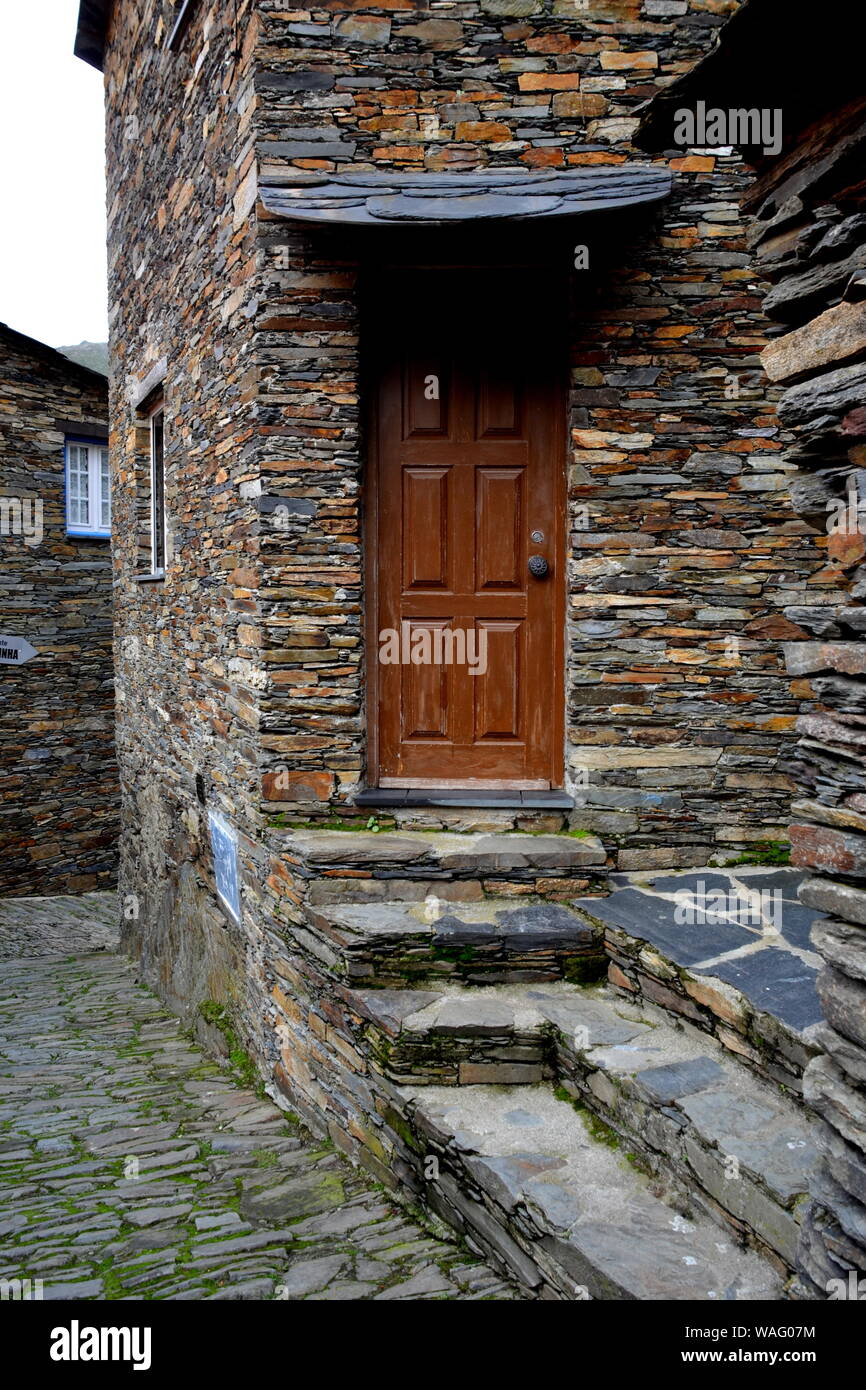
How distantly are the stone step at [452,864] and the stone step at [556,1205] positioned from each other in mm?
971

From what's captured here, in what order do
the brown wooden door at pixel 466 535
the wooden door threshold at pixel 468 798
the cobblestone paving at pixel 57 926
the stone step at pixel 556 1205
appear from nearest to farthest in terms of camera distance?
the stone step at pixel 556 1205 → the wooden door threshold at pixel 468 798 → the brown wooden door at pixel 466 535 → the cobblestone paving at pixel 57 926

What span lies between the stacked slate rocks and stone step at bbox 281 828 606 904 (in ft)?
6.91

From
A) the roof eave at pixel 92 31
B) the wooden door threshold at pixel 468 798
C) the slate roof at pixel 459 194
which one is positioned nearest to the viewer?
the slate roof at pixel 459 194

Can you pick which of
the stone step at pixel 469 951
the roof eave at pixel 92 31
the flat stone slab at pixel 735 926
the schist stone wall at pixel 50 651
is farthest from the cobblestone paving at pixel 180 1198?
the roof eave at pixel 92 31

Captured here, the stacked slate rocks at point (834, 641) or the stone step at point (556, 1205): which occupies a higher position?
the stacked slate rocks at point (834, 641)

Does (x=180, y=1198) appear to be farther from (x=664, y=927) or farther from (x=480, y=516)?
(x=480, y=516)

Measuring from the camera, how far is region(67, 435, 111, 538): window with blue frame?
12.2m

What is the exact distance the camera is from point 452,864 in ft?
13.9

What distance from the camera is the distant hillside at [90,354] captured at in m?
38.7

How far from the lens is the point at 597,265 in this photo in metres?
4.37

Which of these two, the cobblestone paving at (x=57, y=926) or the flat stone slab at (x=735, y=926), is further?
the cobblestone paving at (x=57, y=926)

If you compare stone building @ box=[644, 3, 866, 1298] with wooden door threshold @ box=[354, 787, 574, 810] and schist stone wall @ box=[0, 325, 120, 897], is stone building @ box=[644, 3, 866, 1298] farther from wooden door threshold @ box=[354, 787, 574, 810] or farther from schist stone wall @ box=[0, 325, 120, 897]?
schist stone wall @ box=[0, 325, 120, 897]

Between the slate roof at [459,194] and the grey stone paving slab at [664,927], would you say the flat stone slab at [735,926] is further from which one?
the slate roof at [459,194]

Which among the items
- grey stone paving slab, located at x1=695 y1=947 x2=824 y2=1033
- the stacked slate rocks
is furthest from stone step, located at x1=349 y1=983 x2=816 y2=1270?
the stacked slate rocks
